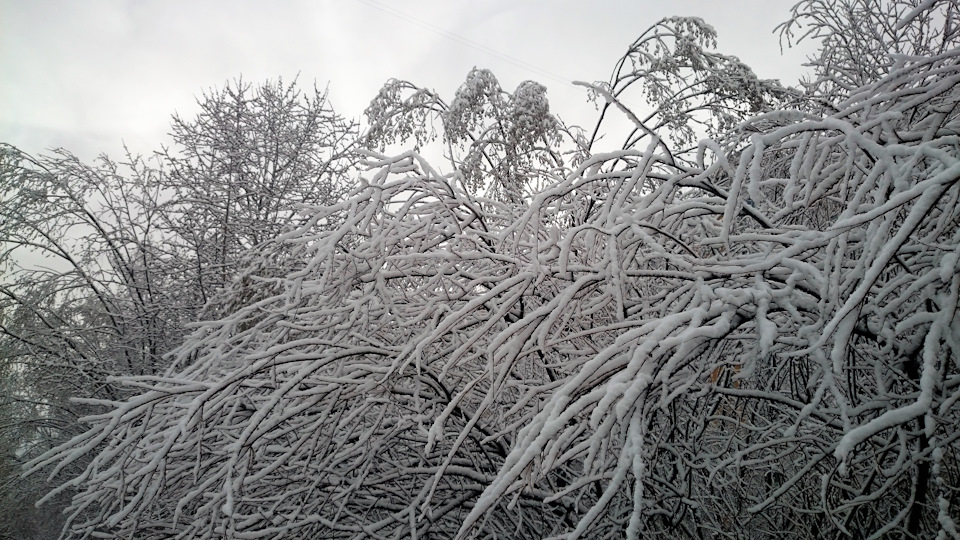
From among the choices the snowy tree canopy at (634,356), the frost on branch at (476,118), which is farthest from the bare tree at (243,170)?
the snowy tree canopy at (634,356)

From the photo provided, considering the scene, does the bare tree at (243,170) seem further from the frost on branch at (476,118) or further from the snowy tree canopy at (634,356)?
the snowy tree canopy at (634,356)

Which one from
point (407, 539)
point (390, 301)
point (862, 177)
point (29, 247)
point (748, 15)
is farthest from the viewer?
point (29, 247)

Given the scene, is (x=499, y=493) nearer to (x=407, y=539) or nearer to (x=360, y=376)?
(x=360, y=376)

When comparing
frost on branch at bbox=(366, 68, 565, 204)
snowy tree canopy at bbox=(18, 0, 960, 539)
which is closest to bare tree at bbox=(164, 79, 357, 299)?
frost on branch at bbox=(366, 68, 565, 204)

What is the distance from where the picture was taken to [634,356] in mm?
1440

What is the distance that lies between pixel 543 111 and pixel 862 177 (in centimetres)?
529

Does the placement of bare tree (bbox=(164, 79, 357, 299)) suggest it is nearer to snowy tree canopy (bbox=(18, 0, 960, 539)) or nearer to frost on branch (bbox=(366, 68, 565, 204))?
frost on branch (bbox=(366, 68, 565, 204))

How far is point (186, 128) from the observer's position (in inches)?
345

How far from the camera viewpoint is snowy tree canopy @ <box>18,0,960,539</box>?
156 cm

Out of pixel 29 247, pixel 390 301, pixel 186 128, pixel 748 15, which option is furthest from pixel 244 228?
pixel 748 15

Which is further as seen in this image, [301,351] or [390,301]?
[390,301]

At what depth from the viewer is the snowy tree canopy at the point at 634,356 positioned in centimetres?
156

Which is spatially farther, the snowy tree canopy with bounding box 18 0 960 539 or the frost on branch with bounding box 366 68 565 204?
the frost on branch with bounding box 366 68 565 204

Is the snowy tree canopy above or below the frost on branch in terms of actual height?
below
